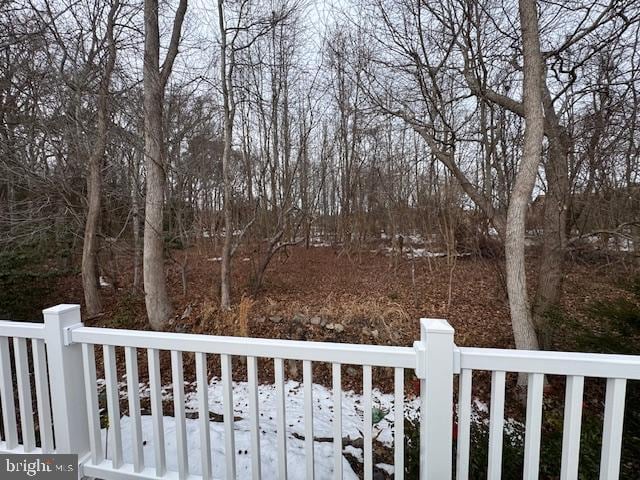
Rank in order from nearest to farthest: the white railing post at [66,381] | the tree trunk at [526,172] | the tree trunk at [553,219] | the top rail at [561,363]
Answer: the top rail at [561,363]
the white railing post at [66,381]
the tree trunk at [526,172]
the tree trunk at [553,219]

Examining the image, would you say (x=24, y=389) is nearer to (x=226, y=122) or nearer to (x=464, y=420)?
(x=464, y=420)

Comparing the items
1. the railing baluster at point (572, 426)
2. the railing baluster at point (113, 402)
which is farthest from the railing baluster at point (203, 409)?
the railing baluster at point (572, 426)

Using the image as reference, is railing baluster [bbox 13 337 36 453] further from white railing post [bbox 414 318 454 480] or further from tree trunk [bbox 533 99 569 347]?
tree trunk [bbox 533 99 569 347]

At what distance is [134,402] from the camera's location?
1.29 m

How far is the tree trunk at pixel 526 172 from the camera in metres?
2.98

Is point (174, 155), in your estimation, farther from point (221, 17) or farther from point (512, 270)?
point (512, 270)

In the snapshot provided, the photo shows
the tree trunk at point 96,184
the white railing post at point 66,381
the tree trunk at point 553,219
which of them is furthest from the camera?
the tree trunk at point 96,184

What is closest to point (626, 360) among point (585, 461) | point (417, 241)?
point (585, 461)

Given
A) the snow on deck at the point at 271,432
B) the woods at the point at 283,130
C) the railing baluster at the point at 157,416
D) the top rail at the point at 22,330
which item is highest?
the woods at the point at 283,130

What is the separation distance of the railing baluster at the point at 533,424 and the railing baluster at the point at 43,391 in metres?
2.02

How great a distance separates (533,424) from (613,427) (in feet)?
0.77

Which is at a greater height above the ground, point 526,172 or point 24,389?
point 526,172

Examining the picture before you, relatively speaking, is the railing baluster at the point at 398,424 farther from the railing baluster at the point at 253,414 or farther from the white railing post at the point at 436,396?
the railing baluster at the point at 253,414

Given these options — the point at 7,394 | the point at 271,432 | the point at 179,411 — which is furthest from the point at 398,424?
the point at 7,394
